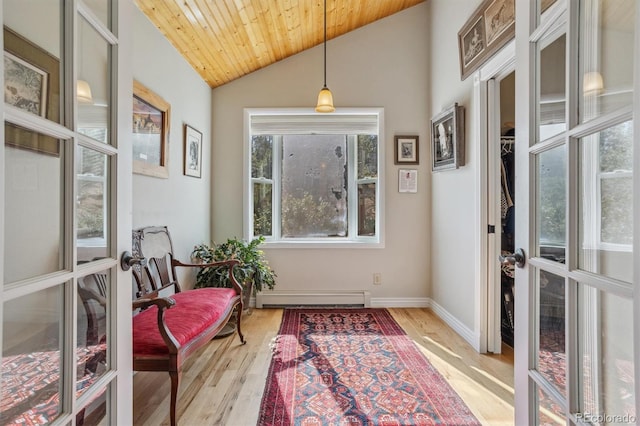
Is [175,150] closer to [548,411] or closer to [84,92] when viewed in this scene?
[84,92]

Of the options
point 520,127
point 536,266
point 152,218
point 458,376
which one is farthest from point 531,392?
point 152,218

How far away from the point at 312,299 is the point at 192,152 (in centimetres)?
198

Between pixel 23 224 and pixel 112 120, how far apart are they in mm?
438

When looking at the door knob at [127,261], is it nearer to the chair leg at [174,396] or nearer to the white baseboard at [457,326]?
the chair leg at [174,396]

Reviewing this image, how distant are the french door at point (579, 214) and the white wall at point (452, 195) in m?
1.59

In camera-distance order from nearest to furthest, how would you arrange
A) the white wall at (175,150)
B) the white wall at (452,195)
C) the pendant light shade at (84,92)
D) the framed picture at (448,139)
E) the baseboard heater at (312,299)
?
the pendant light shade at (84,92), the white wall at (175,150), the white wall at (452,195), the framed picture at (448,139), the baseboard heater at (312,299)

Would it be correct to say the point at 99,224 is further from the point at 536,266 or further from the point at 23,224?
the point at 536,266

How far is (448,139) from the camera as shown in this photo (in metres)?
2.99

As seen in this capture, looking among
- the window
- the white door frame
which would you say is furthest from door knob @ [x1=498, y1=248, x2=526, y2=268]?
the window

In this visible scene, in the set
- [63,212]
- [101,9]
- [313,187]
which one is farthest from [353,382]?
[313,187]

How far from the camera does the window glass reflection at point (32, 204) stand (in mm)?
665

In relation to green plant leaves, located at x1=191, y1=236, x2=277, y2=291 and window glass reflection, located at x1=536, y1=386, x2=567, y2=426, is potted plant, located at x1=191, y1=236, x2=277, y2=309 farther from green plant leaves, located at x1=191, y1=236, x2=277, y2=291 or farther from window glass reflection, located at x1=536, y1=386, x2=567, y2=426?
window glass reflection, located at x1=536, y1=386, x2=567, y2=426

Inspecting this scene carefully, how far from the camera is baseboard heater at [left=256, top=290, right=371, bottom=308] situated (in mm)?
3553

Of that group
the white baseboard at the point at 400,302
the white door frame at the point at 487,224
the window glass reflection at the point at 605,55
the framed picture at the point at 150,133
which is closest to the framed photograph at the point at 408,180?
the white door frame at the point at 487,224
